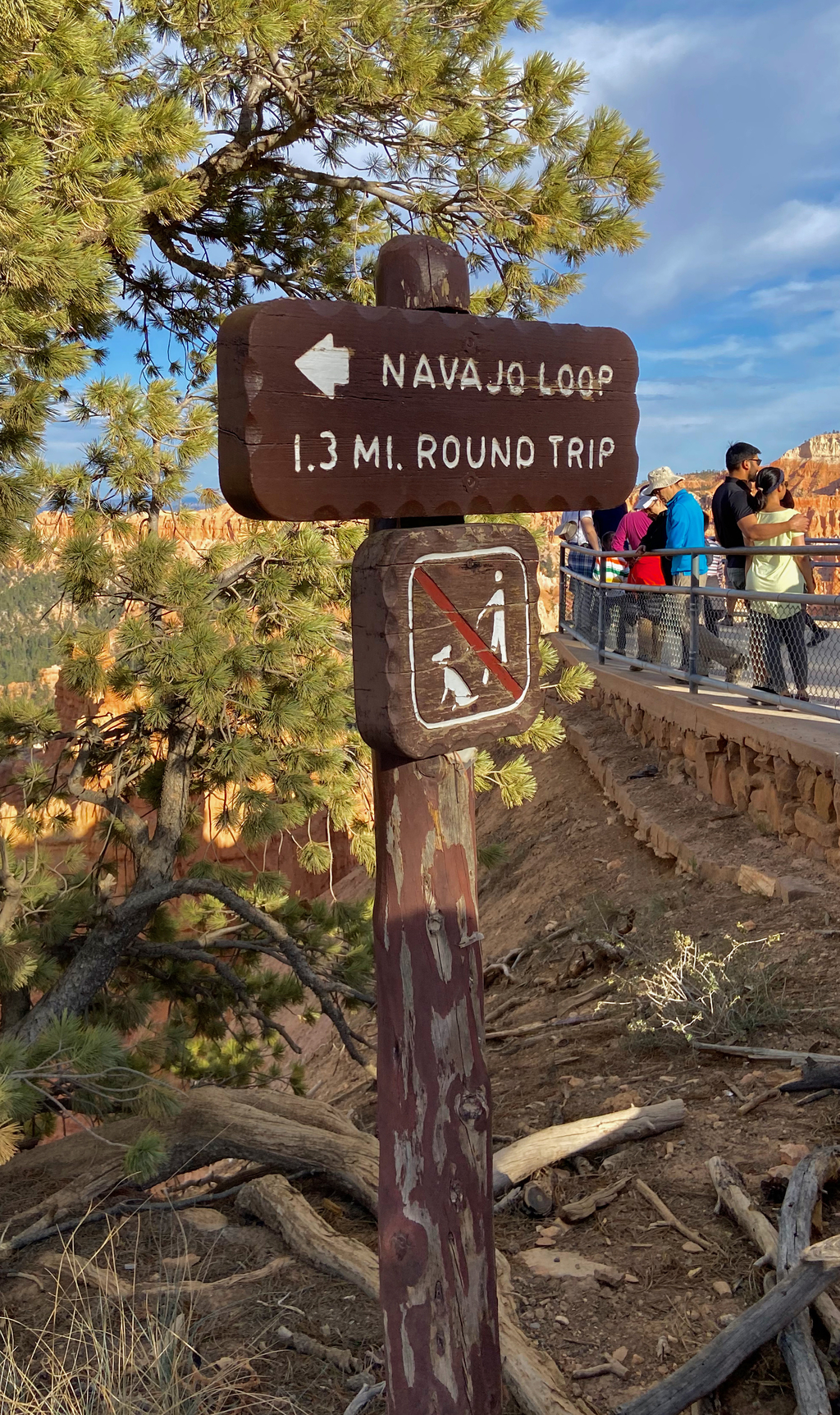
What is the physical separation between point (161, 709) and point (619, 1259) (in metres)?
3.00

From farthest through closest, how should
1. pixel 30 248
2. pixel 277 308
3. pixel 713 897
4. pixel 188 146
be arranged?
pixel 713 897, pixel 188 146, pixel 30 248, pixel 277 308

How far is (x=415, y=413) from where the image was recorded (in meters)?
1.92

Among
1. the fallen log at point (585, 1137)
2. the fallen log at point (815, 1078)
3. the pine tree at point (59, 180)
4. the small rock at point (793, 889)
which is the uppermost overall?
the pine tree at point (59, 180)

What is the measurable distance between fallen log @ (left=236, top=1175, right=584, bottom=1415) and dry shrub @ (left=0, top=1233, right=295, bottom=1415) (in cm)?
44

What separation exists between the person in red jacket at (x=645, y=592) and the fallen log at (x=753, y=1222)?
517 centimetres

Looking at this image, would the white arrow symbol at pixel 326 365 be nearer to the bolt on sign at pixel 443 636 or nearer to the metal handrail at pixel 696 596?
the bolt on sign at pixel 443 636

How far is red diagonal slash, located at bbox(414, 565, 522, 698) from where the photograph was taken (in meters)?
1.92

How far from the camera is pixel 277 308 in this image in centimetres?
175

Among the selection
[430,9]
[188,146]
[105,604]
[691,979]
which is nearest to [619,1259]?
[691,979]

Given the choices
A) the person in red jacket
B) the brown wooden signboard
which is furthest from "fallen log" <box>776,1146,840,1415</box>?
the person in red jacket

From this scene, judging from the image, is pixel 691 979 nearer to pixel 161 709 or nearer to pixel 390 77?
pixel 161 709

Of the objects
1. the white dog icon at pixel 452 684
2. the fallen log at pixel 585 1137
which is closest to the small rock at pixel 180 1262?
the fallen log at pixel 585 1137

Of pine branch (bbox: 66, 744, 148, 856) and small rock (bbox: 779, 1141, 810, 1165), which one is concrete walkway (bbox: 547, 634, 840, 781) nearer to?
small rock (bbox: 779, 1141, 810, 1165)

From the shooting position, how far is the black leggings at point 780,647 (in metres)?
5.72
